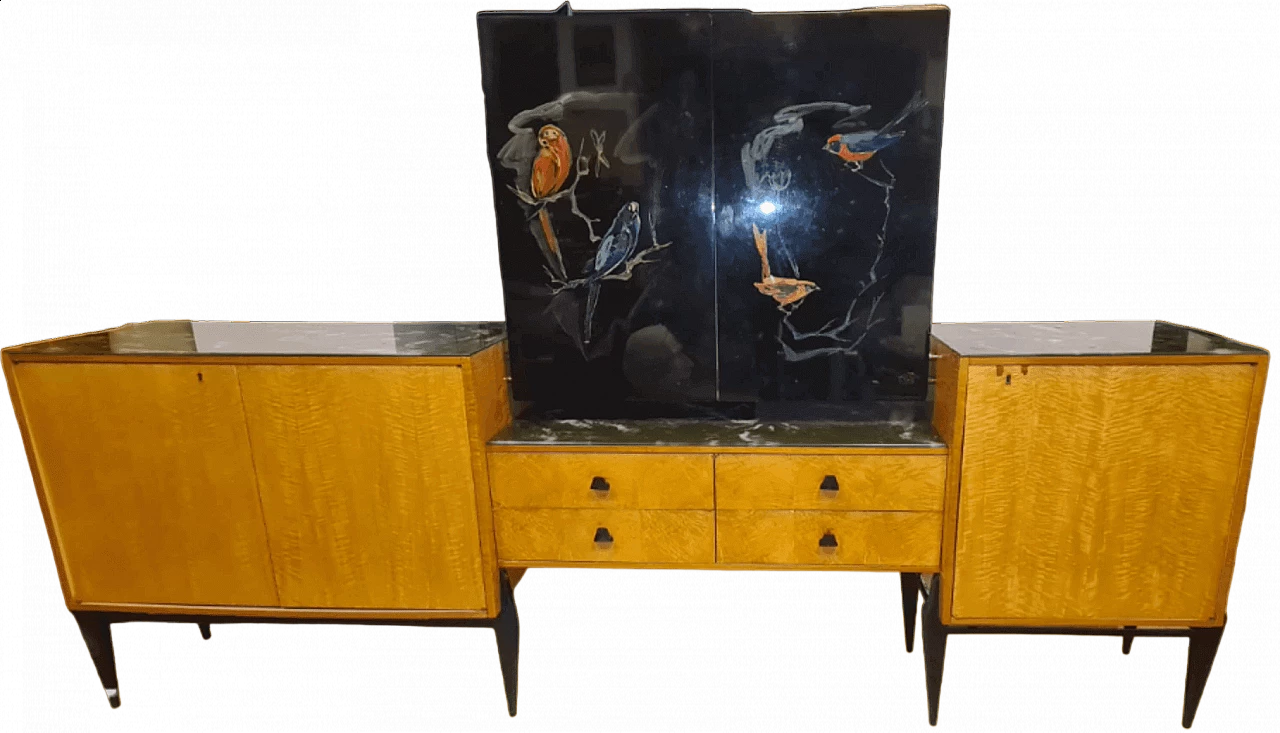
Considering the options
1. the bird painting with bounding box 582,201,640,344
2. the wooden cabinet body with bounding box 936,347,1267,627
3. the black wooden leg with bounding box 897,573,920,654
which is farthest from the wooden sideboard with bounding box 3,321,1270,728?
the bird painting with bounding box 582,201,640,344

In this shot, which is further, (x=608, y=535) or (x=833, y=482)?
(x=608, y=535)

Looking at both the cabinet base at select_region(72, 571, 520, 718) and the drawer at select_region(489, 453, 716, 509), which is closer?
the drawer at select_region(489, 453, 716, 509)

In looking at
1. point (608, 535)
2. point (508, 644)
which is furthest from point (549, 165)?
point (508, 644)

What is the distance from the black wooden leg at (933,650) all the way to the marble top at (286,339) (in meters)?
1.84

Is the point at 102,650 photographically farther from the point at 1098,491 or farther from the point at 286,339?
the point at 1098,491

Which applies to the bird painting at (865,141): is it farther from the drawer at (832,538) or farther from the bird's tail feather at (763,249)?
the drawer at (832,538)

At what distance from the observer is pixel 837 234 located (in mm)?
2311

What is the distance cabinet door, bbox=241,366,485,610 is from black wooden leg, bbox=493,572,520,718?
0.10m

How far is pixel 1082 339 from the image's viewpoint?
7.34 ft

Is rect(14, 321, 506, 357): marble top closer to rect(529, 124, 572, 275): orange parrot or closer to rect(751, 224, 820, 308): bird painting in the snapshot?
rect(529, 124, 572, 275): orange parrot

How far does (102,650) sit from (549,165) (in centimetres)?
253

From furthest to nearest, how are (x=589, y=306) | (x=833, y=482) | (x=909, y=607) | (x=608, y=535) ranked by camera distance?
1. (x=909, y=607)
2. (x=589, y=306)
3. (x=608, y=535)
4. (x=833, y=482)

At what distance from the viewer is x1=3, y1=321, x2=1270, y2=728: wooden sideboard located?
2062mm

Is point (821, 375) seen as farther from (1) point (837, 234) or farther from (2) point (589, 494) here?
(2) point (589, 494)
